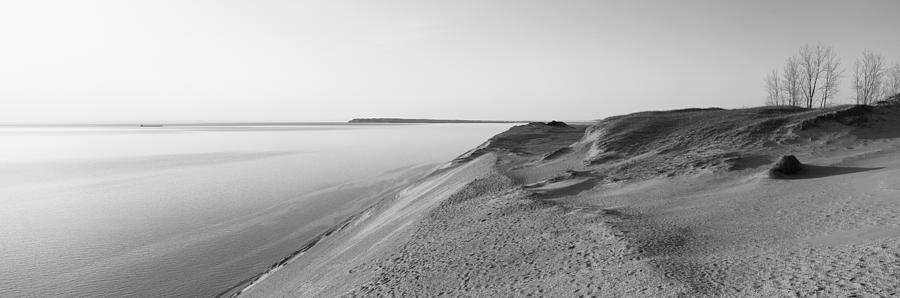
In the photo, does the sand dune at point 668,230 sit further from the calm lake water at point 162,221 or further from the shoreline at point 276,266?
the calm lake water at point 162,221

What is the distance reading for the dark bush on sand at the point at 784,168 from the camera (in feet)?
23.6

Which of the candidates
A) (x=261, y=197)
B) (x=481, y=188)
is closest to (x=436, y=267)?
(x=481, y=188)

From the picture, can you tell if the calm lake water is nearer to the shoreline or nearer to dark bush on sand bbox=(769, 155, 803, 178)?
the shoreline

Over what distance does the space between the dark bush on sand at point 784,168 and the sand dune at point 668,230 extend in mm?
116

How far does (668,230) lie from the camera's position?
518cm

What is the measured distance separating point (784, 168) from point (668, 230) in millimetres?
3613

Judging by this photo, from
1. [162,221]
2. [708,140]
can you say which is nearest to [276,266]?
[162,221]

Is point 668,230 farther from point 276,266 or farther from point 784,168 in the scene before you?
point 276,266

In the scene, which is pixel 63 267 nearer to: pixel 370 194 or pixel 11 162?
pixel 370 194

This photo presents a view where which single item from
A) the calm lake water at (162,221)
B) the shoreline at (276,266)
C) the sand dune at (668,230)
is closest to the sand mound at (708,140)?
the sand dune at (668,230)

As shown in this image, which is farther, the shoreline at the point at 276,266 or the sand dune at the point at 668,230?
the shoreline at the point at 276,266

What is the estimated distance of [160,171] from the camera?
71.1 ft

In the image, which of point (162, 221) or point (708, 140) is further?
point (708, 140)

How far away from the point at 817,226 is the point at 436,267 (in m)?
4.10
